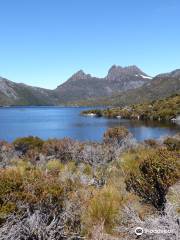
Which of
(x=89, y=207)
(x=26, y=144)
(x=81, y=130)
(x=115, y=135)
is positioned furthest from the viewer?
(x=81, y=130)

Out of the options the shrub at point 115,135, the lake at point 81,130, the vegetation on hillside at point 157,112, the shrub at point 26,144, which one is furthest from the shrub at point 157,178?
the vegetation on hillside at point 157,112

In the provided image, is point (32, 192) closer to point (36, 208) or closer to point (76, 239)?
point (36, 208)

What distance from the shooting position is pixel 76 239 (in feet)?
26.6

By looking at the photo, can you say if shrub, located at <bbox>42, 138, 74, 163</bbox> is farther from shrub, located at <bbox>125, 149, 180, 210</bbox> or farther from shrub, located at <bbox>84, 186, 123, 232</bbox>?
shrub, located at <bbox>84, 186, 123, 232</bbox>

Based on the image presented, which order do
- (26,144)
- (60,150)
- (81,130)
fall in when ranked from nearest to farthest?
(60,150), (26,144), (81,130)

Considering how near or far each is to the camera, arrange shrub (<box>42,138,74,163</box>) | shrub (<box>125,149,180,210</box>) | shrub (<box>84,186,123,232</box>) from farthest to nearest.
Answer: shrub (<box>42,138,74,163</box>) < shrub (<box>125,149,180,210</box>) < shrub (<box>84,186,123,232</box>)

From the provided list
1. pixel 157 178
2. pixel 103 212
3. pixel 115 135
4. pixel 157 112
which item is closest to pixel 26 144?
pixel 115 135

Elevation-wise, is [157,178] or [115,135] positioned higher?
[157,178]

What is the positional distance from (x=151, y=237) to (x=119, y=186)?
528 centimetres

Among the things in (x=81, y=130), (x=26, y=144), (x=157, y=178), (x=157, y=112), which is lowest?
(x=81, y=130)

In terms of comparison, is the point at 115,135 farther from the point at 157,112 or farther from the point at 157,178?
the point at 157,112

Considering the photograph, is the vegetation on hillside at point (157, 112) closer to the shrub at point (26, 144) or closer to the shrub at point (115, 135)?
the shrub at point (115, 135)

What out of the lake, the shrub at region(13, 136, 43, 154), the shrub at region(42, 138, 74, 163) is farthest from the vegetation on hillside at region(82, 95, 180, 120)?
the shrub at region(42, 138, 74, 163)

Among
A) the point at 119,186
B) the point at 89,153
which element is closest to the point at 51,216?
the point at 119,186
